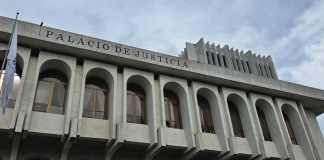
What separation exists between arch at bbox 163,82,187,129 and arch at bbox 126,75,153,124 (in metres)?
1.34

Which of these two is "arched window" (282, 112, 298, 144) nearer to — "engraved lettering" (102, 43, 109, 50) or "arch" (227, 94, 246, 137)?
"arch" (227, 94, 246, 137)

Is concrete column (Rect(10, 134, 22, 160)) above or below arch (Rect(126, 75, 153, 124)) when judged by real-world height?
below

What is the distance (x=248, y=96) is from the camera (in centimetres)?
1945

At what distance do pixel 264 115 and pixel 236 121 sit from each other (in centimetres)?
248

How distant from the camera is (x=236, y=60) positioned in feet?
130

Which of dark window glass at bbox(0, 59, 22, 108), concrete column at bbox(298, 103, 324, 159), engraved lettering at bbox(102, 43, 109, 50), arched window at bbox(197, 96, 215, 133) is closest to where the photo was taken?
dark window glass at bbox(0, 59, 22, 108)

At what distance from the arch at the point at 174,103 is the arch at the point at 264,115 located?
5893 mm

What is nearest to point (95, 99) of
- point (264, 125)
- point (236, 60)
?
point (264, 125)

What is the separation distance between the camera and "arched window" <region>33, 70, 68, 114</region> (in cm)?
1416

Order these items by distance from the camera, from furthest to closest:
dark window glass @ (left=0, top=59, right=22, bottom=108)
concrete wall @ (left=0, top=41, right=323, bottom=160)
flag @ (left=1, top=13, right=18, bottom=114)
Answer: dark window glass @ (left=0, top=59, right=22, bottom=108) < concrete wall @ (left=0, top=41, right=323, bottom=160) < flag @ (left=1, top=13, right=18, bottom=114)

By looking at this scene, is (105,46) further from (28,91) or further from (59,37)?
(28,91)

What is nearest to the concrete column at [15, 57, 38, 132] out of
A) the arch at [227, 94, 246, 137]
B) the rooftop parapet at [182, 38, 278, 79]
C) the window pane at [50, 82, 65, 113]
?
the window pane at [50, 82, 65, 113]

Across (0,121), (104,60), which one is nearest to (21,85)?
(0,121)

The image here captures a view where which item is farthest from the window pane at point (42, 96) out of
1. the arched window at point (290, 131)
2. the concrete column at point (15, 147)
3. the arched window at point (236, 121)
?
the arched window at point (290, 131)
